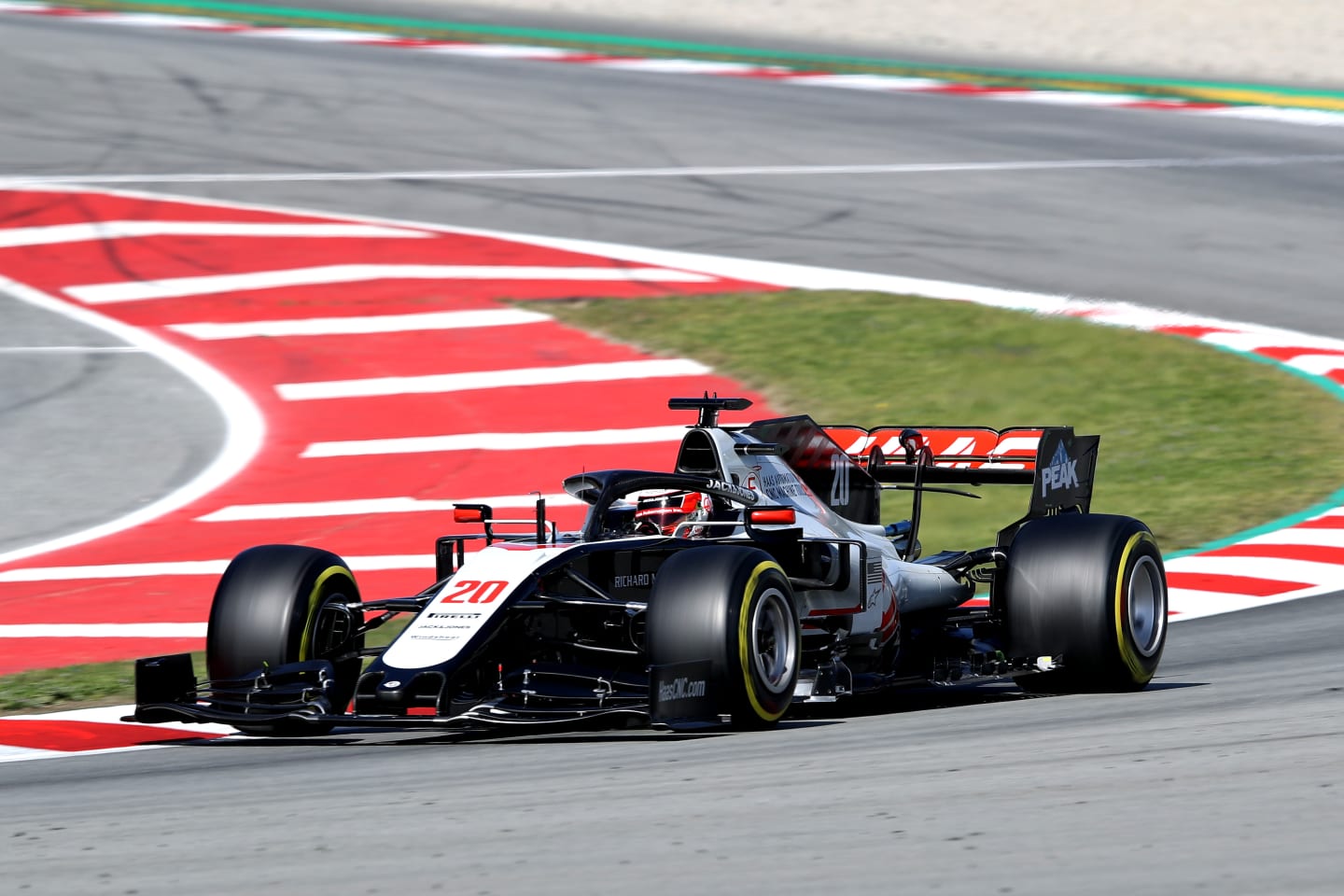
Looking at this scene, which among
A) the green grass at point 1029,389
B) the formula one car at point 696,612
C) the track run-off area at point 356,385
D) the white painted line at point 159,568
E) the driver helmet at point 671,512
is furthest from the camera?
the green grass at point 1029,389

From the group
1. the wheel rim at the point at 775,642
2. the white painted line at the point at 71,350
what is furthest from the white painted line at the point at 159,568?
the white painted line at the point at 71,350

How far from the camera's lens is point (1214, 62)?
102ft

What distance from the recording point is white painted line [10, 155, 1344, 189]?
22141 mm

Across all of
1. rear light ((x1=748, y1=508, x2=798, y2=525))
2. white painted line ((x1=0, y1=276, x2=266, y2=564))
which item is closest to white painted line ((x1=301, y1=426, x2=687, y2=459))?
white painted line ((x1=0, y1=276, x2=266, y2=564))

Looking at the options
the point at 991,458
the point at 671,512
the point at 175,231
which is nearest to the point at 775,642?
the point at 671,512

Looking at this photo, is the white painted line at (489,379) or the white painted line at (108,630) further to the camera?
the white painted line at (489,379)

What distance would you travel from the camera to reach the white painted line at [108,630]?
10375 millimetres

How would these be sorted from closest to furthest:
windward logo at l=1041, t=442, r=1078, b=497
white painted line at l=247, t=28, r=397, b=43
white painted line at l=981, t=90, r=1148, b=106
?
1. windward logo at l=1041, t=442, r=1078, b=497
2. white painted line at l=981, t=90, r=1148, b=106
3. white painted line at l=247, t=28, r=397, b=43

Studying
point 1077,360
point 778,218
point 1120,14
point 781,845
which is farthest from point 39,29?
point 781,845

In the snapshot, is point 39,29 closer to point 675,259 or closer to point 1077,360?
point 675,259

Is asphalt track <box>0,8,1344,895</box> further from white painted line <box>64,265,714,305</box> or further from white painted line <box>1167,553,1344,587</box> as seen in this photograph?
white painted line <box>64,265,714,305</box>

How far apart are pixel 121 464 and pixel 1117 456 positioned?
22.3 ft

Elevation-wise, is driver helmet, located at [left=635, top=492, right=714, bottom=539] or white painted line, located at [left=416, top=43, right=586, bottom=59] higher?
white painted line, located at [left=416, top=43, right=586, bottom=59]

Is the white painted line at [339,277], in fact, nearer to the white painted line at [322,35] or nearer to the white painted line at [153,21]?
the white painted line at [322,35]
